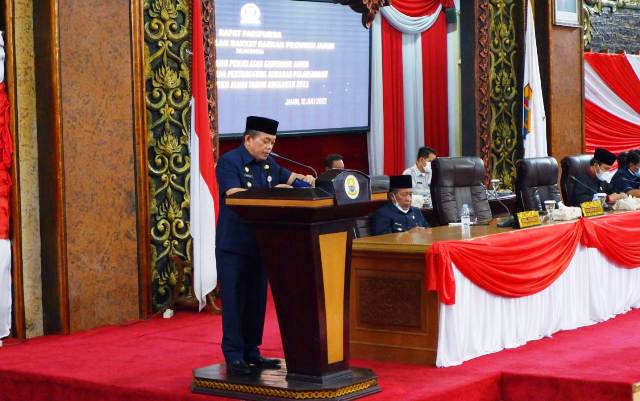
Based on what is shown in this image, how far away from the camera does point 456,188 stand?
7250mm

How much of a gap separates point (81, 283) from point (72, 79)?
1159mm

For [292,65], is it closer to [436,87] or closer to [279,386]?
[436,87]

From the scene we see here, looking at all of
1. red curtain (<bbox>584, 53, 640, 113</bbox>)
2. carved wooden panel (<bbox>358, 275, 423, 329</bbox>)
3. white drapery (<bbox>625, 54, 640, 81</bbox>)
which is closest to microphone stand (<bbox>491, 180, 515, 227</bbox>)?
carved wooden panel (<bbox>358, 275, 423, 329</bbox>)

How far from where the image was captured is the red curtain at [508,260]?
5145 mm

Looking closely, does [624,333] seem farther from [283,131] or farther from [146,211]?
[283,131]

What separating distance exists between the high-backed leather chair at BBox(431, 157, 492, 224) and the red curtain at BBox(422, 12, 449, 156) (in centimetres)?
374

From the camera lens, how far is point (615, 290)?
6.62 meters

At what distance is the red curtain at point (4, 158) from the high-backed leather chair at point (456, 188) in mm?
2653

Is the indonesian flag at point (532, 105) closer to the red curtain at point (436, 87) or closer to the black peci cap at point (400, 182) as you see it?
the red curtain at point (436, 87)

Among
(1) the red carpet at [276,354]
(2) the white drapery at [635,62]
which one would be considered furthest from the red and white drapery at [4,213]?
(2) the white drapery at [635,62]

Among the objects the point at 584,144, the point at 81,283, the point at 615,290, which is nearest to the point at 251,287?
the point at 81,283

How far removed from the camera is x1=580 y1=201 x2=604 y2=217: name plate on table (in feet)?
21.8

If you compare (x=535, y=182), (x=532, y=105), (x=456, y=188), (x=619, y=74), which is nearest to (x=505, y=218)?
(x=456, y=188)

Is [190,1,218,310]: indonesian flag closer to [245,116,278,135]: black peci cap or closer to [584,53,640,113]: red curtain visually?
[245,116,278,135]: black peci cap
